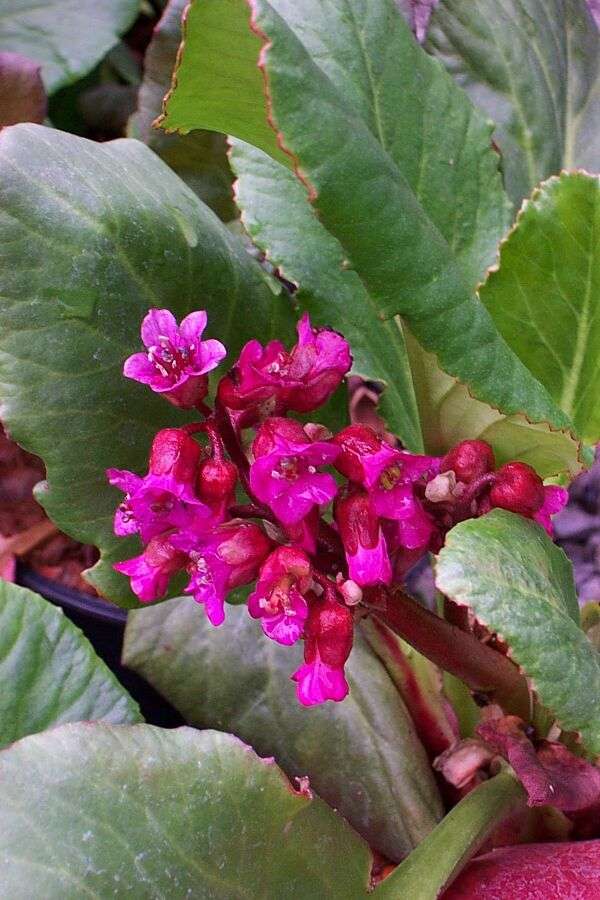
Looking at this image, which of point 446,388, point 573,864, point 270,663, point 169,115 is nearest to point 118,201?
point 169,115

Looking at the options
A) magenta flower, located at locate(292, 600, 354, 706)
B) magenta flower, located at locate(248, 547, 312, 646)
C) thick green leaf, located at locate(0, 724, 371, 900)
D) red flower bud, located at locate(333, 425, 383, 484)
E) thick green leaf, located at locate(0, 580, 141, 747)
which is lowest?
thick green leaf, located at locate(0, 580, 141, 747)

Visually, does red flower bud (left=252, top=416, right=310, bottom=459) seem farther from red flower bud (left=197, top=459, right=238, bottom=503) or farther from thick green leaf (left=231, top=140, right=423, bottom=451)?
thick green leaf (left=231, top=140, right=423, bottom=451)

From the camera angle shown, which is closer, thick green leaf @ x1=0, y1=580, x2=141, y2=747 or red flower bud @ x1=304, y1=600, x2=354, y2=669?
red flower bud @ x1=304, y1=600, x2=354, y2=669

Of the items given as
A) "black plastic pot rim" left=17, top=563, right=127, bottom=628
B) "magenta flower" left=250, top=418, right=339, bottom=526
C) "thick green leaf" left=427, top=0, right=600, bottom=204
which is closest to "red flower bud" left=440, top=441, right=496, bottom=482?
"magenta flower" left=250, top=418, right=339, bottom=526

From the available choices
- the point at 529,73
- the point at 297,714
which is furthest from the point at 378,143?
the point at 297,714

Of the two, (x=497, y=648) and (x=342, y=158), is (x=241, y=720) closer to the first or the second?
(x=497, y=648)

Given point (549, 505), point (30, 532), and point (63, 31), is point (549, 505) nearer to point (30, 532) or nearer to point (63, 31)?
point (30, 532)
